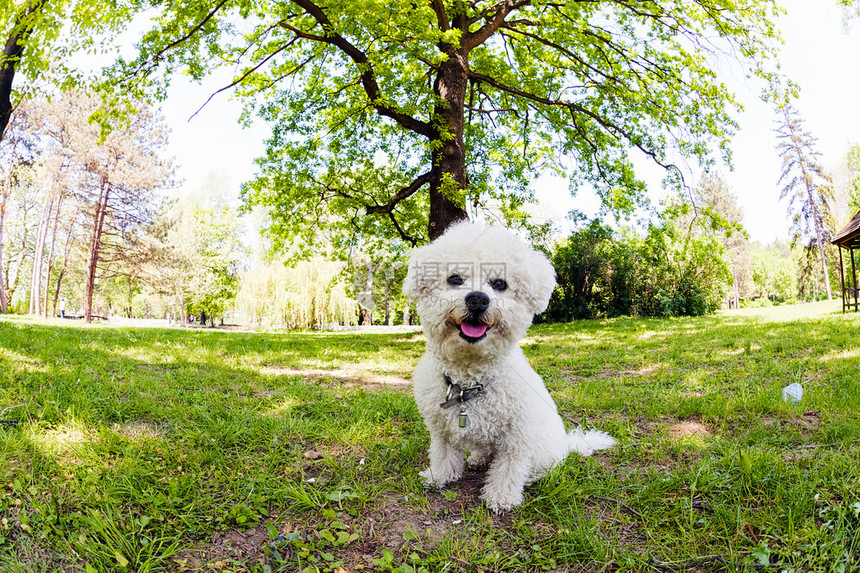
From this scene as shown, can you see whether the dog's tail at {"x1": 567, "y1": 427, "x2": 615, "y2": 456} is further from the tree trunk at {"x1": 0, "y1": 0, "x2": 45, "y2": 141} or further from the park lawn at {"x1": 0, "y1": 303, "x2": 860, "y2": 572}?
the tree trunk at {"x1": 0, "y1": 0, "x2": 45, "y2": 141}

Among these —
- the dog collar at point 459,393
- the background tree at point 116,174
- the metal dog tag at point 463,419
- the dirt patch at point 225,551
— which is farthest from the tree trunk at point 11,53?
the background tree at point 116,174

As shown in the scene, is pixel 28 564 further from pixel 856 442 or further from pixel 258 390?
pixel 856 442

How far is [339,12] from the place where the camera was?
8641mm

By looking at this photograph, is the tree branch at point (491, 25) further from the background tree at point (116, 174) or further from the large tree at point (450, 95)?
the background tree at point (116, 174)

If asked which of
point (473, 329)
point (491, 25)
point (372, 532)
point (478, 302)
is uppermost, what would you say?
point (491, 25)

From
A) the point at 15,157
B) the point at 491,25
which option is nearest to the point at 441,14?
the point at 491,25

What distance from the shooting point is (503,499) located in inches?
108

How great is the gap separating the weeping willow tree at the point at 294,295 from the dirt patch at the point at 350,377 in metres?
12.9

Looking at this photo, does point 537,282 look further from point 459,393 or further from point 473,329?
point 459,393

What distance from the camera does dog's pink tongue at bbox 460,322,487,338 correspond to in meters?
2.69

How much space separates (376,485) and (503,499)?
0.78 meters

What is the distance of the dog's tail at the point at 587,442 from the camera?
3.35 m

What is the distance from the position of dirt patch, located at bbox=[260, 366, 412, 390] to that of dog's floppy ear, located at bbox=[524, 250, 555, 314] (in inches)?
123

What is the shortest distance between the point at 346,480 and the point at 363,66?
27.3 ft
